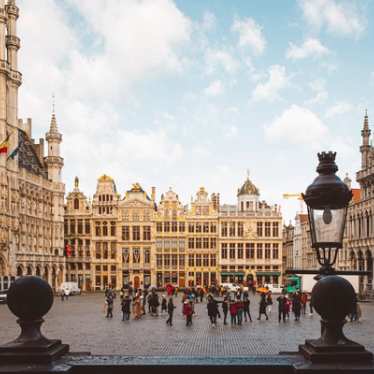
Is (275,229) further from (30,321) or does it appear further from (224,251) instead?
(30,321)

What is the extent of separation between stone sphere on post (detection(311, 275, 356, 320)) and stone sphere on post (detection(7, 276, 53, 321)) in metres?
2.32

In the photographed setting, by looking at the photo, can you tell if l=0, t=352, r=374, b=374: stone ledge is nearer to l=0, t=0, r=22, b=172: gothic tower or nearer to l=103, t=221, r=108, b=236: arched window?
l=0, t=0, r=22, b=172: gothic tower

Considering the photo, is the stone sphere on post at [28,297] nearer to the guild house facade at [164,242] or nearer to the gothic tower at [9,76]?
the gothic tower at [9,76]

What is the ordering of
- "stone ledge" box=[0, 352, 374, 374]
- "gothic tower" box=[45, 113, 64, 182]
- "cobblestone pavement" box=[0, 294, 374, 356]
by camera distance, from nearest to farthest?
1. "stone ledge" box=[0, 352, 374, 374]
2. "cobblestone pavement" box=[0, 294, 374, 356]
3. "gothic tower" box=[45, 113, 64, 182]

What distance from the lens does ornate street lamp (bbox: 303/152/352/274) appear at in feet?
23.7

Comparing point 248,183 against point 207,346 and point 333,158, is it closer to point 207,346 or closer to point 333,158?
point 207,346

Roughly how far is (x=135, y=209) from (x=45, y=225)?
41.7 feet

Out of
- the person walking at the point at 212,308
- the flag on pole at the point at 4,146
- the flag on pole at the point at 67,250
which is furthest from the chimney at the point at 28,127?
the person walking at the point at 212,308

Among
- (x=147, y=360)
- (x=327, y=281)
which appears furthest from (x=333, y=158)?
(x=147, y=360)

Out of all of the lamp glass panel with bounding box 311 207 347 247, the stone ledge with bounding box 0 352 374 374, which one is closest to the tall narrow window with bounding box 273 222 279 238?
the lamp glass panel with bounding box 311 207 347 247

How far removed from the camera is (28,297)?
216 inches

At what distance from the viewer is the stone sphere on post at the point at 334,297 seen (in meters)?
5.20

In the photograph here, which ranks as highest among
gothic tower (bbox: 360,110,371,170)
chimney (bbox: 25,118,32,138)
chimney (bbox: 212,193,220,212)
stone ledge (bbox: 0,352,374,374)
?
chimney (bbox: 25,118,32,138)

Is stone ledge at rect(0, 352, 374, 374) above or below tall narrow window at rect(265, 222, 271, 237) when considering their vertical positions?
below
